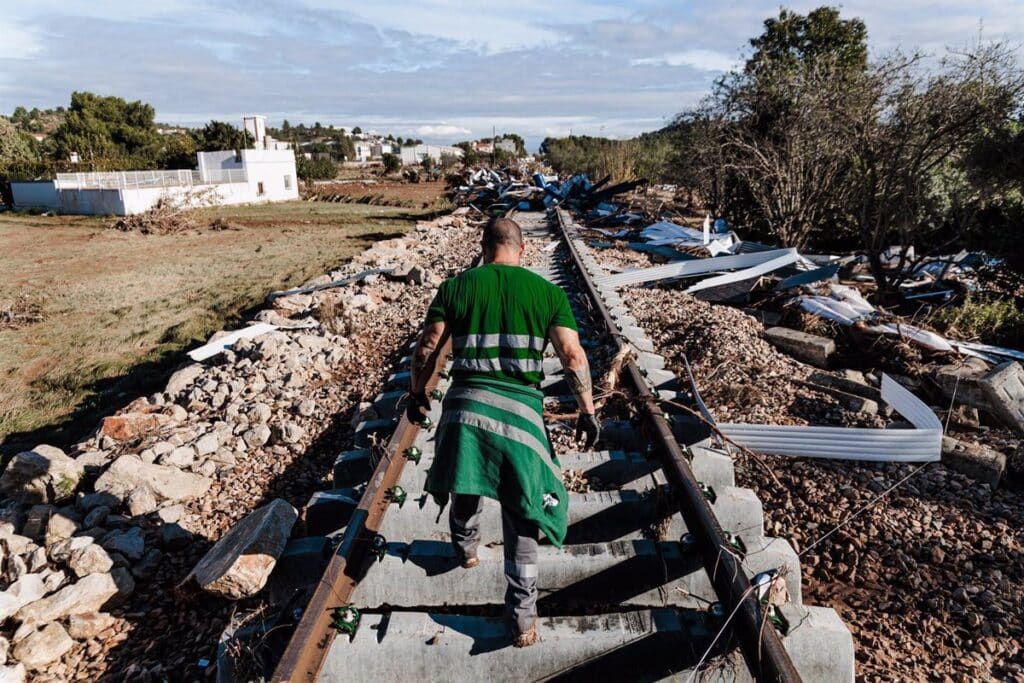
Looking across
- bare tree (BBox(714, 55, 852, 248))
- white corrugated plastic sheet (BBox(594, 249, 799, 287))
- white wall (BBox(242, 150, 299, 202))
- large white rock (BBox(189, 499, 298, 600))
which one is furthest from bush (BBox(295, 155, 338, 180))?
large white rock (BBox(189, 499, 298, 600))

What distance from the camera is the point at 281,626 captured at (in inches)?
104

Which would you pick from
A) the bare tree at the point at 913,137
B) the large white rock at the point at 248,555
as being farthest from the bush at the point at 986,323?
the large white rock at the point at 248,555

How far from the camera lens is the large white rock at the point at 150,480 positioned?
4.14 metres

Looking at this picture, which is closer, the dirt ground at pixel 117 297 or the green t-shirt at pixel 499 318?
the green t-shirt at pixel 499 318

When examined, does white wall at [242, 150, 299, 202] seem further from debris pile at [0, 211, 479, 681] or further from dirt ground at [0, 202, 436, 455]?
debris pile at [0, 211, 479, 681]

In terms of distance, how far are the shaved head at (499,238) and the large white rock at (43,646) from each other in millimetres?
2587

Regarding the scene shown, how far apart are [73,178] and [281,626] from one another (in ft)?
137

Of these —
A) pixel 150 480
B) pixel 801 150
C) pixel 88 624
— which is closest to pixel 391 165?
pixel 801 150

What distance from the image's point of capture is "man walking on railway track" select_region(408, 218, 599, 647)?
8.45ft

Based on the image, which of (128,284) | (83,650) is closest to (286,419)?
(83,650)

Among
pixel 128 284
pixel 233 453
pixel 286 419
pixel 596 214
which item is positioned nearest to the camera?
pixel 233 453

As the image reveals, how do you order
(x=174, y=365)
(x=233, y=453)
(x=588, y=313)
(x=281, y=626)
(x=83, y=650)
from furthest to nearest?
(x=174, y=365), (x=588, y=313), (x=233, y=453), (x=83, y=650), (x=281, y=626)

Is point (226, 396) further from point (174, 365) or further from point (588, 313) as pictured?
point (588, 313)

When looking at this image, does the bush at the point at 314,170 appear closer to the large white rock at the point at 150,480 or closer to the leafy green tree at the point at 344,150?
the leafy green tree at the point at 344,150
